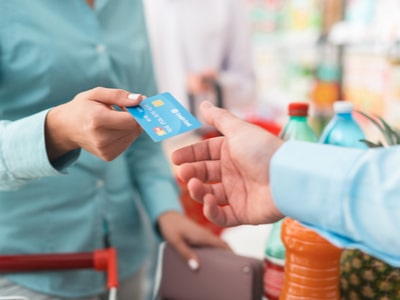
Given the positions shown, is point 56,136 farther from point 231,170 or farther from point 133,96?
point 231,170

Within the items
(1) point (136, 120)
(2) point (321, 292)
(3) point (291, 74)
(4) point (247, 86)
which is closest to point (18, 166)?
(1) point (136, 120)

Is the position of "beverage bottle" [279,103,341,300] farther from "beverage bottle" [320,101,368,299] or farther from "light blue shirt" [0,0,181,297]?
"light blue shirt" [0,0,181,297]

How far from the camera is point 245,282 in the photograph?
44.7 inches

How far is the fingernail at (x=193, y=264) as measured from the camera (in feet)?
4.02

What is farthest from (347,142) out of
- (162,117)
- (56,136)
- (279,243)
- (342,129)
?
(56,136)

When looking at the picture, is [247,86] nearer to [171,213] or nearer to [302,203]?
[171,213]

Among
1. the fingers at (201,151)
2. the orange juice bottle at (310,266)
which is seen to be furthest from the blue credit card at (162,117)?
the orange juice bottle at (310,266)

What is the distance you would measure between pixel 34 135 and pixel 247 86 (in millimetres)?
2105

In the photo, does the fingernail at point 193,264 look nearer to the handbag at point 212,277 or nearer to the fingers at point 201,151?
the handbag at point 212,277

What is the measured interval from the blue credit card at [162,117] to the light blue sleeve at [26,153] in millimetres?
179

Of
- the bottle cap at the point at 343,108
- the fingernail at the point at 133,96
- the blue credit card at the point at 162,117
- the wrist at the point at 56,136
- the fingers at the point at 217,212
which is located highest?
the fingernail at the point at 133,96

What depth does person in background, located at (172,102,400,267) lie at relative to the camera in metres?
0.76

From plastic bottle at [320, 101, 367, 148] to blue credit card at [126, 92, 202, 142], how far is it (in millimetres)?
426

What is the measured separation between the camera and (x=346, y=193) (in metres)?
0.77
